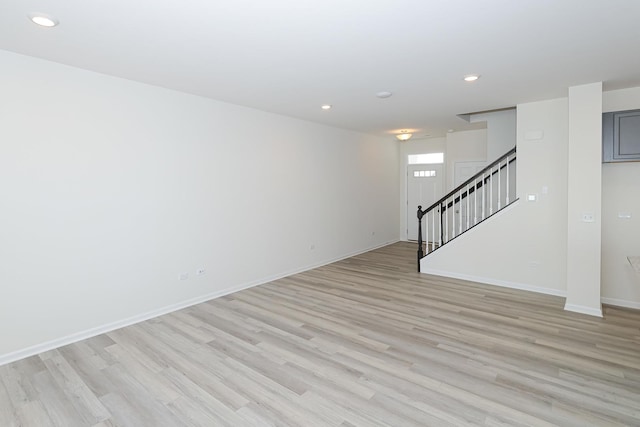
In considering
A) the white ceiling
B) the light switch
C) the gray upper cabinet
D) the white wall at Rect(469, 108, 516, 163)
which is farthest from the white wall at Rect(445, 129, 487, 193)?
the light switch

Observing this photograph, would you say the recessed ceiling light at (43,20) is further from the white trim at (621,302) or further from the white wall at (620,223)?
the white trim at (621,302)

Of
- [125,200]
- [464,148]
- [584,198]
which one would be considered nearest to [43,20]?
[125,200]

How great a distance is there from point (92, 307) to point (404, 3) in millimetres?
4108

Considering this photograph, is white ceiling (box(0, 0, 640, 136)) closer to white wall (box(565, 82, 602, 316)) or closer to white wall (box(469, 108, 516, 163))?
white wall (box(565, 82, 602, 316))

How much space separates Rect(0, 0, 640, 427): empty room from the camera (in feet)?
7.64

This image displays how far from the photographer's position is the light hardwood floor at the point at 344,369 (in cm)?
221

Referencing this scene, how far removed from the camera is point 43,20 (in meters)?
2.36

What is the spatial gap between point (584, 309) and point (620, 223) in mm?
1326

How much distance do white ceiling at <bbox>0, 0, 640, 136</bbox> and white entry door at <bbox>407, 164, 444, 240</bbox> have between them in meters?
4.14

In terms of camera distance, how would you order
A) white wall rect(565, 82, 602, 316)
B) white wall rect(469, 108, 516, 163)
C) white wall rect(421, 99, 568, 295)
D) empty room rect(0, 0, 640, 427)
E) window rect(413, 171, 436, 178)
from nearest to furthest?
empty room rect(0, 0, 640, 427), white wall rect(565, 82, 602, 316), white wall rect(421, 99, 568, 295), white wall rect(469, 108, 516, 163), window rect(413, 171, 436, 178)

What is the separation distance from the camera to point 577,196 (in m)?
4.02

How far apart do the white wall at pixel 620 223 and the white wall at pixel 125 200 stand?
4.53 m

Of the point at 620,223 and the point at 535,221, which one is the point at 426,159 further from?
the point at 620,223

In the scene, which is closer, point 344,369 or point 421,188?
point 344,369
